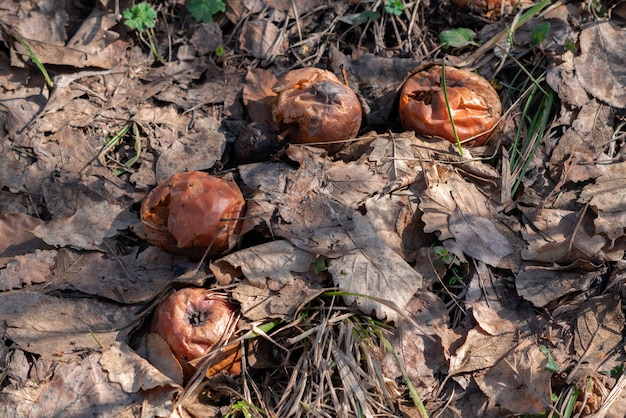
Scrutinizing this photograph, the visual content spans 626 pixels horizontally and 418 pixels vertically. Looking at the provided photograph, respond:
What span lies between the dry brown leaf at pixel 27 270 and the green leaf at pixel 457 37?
326 cm

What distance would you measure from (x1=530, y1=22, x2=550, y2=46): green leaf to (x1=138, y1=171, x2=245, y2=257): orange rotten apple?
→ 252 centimetres

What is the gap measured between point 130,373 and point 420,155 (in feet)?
7.56

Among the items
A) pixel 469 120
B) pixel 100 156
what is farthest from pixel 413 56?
pixel 100 156

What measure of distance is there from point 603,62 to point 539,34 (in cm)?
53

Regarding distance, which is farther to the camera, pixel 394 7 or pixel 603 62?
pixel 394 7

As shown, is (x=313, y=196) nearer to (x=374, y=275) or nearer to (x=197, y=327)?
(x=374, y=275)

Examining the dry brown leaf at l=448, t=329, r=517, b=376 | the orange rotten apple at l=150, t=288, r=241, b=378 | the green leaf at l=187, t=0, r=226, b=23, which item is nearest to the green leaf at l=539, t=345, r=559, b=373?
the dry brown leaf at l=448, t=329, r=517, b=376

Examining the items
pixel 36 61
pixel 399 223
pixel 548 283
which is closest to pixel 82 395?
pixel 399 223

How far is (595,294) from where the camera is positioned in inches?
141

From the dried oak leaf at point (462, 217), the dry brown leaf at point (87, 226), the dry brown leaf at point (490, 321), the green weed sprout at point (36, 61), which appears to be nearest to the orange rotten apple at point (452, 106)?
the dried oak leaf at point (462, 217)

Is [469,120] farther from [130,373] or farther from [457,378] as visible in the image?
[130,373]

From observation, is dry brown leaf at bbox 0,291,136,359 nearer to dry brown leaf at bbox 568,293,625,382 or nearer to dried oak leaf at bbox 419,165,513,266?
dried oak leaf at bbox 419,165,513,266

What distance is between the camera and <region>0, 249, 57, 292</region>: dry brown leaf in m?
3.63

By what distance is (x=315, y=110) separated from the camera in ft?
13.2
